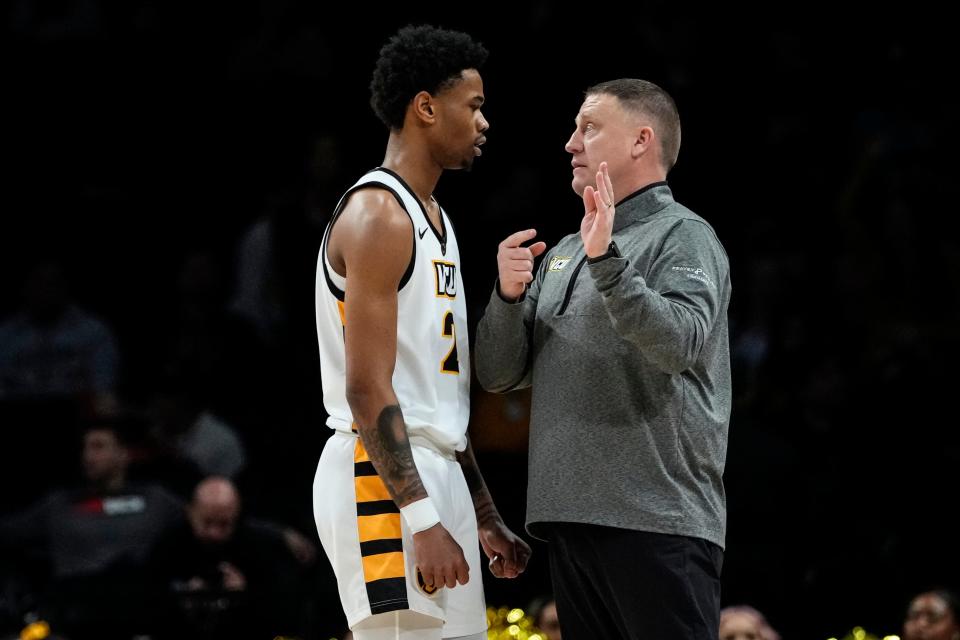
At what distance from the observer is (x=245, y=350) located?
8469mm

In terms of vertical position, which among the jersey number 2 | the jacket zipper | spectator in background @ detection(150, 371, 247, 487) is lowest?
spectator in background @ detection(150, 371, 247, 487)

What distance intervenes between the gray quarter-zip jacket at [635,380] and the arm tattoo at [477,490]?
0.25 meters

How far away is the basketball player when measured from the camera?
352cm

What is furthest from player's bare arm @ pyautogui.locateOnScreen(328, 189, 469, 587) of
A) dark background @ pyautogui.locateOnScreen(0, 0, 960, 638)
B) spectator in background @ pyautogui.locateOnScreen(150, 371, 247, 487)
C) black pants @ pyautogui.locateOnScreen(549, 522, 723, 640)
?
spectator in background @ pyautogui.locateOnScreen(150, 371, 247, 487)

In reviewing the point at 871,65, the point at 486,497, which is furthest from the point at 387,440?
the point at 871,65

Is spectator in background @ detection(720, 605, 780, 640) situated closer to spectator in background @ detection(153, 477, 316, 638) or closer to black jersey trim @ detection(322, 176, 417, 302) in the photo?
spectator in background @ detection(153, 477, 316, 638)

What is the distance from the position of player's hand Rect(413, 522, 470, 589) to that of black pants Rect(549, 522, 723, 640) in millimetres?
378

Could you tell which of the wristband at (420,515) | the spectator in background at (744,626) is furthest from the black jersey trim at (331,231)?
the spectator in background at (744,626)

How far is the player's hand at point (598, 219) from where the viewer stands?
3494 millimetres

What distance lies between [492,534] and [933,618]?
137 inches

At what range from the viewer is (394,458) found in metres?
3.51

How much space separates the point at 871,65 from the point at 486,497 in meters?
6.74

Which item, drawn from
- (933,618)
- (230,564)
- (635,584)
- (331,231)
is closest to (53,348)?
(230,564)

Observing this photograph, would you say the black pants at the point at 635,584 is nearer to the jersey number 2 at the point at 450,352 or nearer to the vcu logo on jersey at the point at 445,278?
the jersey number 2 at the point at 450,352
